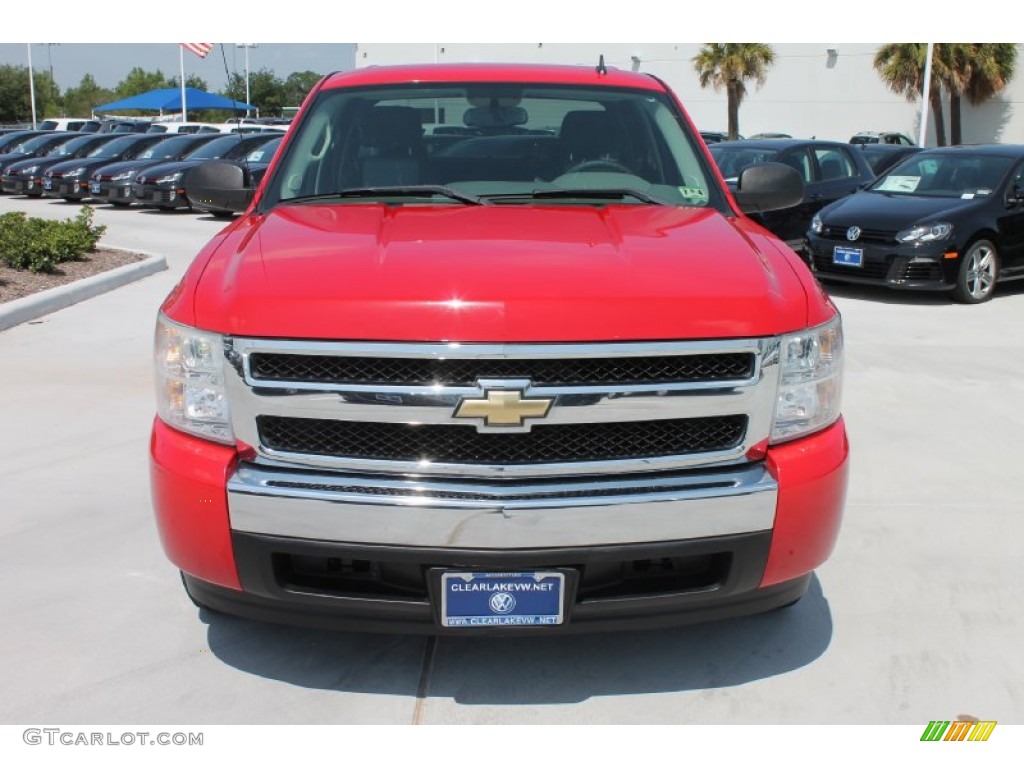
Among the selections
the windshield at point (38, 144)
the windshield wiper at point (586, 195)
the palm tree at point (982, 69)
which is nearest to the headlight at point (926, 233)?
the windshield wiper at point (586, 195)

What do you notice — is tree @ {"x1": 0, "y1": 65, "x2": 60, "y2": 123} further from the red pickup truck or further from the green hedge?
the red pickup truck

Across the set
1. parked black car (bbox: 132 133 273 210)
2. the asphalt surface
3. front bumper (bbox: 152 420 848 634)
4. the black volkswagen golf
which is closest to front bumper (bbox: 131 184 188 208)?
parked black car (bbox: 132 133 273 210)

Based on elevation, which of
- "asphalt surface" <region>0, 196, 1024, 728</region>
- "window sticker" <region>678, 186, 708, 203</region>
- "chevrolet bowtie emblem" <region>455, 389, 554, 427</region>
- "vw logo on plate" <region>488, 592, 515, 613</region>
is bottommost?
"asphalt surface" <region>0, 196, 1024, 728</region>

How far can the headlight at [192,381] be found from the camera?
9.50ft

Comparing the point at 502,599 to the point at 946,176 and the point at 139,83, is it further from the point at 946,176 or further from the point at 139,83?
the point at 139,83

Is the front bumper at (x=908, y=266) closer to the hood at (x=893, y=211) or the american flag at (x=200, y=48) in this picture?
the hood at (x=893, y=211)

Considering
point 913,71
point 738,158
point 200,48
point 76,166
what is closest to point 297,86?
point 200,48

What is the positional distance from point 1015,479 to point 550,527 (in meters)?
3.41

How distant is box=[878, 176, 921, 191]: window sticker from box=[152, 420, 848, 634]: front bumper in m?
9.38

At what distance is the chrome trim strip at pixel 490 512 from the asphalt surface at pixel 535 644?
2.09 feet

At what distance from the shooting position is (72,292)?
9828 mm

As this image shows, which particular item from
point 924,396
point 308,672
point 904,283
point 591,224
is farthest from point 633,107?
point 904,283

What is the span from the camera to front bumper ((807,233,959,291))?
34.1 ft
